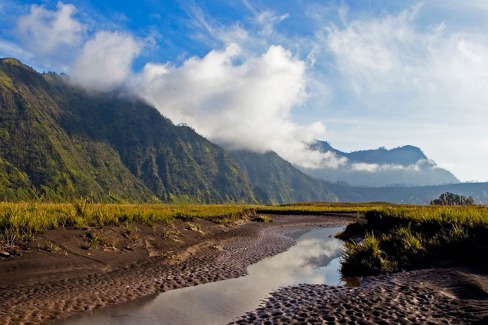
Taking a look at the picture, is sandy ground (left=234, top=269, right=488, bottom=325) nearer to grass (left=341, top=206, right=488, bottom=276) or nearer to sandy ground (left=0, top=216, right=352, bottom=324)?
grass (left=341, top=206, right=488, bottom=276)

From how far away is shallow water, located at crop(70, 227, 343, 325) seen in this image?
12258mm

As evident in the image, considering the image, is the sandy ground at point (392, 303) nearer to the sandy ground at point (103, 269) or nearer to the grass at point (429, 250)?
the grass at point (429, 250)

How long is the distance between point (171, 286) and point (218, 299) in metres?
3.00

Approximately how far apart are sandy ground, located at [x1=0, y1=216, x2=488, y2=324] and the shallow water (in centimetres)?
75

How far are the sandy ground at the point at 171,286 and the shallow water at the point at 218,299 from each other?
753 mm

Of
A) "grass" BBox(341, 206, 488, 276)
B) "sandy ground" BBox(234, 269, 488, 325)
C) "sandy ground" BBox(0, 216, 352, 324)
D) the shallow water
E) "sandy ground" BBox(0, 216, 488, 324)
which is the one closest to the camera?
"sandy ground" BBox(234, 269, 488, 325)

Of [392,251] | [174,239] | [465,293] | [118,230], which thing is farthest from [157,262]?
[465,293]

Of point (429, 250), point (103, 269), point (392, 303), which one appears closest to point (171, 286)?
point (103, 269)

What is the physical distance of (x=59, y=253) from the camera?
18406 millimetres

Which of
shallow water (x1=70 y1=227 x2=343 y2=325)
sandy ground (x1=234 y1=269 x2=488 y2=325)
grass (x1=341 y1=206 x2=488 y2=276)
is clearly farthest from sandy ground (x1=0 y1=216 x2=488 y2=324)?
grass (x1=341 y1=206 x2=488 y2=276)

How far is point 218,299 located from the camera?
14805 millimetres

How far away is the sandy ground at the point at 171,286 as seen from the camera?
11.2m

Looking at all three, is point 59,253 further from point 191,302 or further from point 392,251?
point 392,251

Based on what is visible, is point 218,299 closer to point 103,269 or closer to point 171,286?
point 171,286
